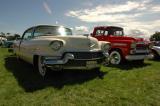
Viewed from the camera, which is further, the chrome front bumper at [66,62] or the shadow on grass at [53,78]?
the chrome front bumper at [66,62]

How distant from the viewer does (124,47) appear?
8.85m

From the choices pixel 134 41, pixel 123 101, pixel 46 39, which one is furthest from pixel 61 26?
pixel 123 101

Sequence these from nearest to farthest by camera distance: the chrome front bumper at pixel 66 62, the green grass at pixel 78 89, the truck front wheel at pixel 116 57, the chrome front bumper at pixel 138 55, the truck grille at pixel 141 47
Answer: the green grass at pixel 78 89
the chrome front bumper at pixel 66 62
the chrome front bumper at pixel 138 55
the truck grille at pixel 141 47
the truck front wheel at pixel 116 57

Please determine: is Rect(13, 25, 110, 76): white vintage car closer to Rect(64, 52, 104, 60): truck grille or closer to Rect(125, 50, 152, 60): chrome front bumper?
Rect(64, 52, 104, 60): truck grille

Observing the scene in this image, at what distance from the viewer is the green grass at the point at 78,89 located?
4301 millimetres

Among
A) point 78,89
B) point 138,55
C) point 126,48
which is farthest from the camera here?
point 138,55

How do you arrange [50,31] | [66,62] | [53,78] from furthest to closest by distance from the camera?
[50,31] < [53,78] < [66,62]

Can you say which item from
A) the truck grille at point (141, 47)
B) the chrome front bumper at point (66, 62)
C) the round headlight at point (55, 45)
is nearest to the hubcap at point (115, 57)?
the truck grille at point (141, 47)

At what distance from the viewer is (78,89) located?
5008mm

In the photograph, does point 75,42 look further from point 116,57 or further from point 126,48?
point 116,57

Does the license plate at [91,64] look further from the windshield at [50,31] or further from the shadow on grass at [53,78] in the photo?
the windshield at [50,31]

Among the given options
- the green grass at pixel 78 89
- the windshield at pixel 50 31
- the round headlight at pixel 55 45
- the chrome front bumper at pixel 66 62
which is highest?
the windshield at pixel 50 31

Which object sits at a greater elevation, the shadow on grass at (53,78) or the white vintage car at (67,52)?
the white vintage car at (67,52)

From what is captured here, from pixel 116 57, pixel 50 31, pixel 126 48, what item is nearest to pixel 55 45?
pixel 50 31
